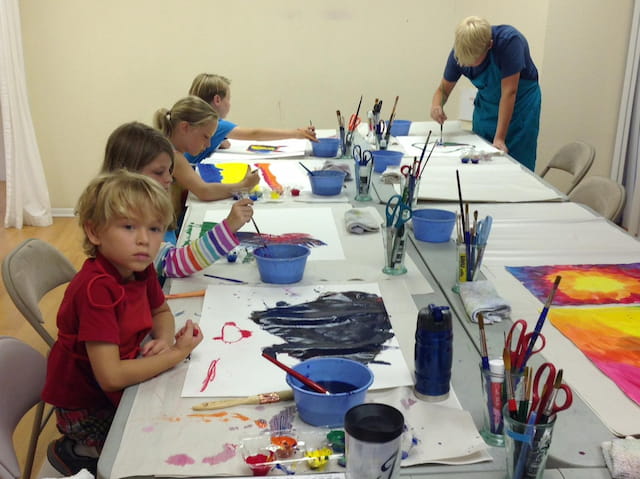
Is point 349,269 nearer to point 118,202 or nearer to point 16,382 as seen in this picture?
point 118,202

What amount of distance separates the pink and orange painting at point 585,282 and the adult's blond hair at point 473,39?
1560 mm

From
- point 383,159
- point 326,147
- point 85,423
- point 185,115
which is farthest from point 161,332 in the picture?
point 326,147

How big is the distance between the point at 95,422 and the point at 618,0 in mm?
3906

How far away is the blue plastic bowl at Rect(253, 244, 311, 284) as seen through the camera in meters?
1.54

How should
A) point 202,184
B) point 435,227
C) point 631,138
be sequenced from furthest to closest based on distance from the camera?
point 631,138, point 202,184, point 435,227

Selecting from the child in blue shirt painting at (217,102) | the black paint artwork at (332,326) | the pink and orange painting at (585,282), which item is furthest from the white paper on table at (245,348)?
the child in blue shirt painting at (217,102)

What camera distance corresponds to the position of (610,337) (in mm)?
1309


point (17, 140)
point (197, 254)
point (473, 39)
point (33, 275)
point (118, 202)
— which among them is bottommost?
point (17, 140)

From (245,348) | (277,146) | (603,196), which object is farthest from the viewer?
(277,146)

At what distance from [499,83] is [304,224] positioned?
162 centimetres

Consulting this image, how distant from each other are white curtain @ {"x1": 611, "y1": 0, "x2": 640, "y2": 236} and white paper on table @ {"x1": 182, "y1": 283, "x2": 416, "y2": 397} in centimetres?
297

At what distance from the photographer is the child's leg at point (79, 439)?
4.55 feet

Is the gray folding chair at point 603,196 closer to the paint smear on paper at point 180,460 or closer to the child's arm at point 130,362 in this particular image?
the child's arm at point 130,362

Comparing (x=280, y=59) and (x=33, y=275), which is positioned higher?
(x=280, y=59)
